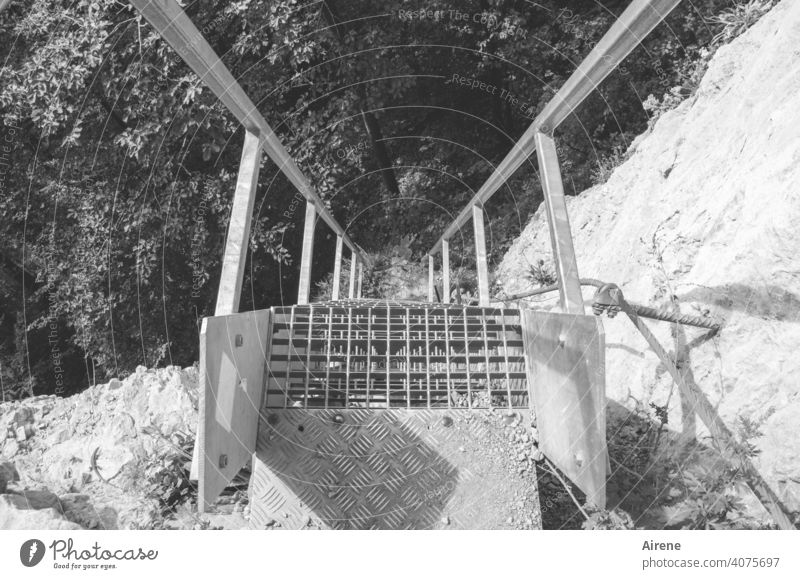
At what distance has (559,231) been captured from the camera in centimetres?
259

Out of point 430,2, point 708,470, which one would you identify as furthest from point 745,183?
point 430,2

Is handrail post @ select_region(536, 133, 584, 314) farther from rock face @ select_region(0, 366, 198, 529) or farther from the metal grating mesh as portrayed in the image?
rock face @ select_region(0, 366, 198, 529)

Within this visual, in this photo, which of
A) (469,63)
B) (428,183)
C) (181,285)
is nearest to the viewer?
(181,285)

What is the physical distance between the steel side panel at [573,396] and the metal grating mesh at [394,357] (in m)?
0.32

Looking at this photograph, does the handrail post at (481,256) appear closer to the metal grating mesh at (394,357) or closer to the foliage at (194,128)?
the metal grating mesh at (394,357)

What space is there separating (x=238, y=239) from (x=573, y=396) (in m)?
1.27

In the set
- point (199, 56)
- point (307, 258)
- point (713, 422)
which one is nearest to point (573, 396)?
point (713, 422)

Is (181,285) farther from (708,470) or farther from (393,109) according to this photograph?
(708,470)

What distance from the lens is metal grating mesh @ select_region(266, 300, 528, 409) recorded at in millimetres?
3088

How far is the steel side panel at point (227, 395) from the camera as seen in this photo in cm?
194

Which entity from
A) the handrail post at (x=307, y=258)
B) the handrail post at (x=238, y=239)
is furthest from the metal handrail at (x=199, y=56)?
the handrail post at (x=307, y=258)

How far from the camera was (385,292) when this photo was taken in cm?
1229

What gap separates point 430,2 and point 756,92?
26.1 feet

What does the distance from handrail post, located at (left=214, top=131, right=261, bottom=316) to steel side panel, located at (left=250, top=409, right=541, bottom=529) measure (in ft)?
2.20
